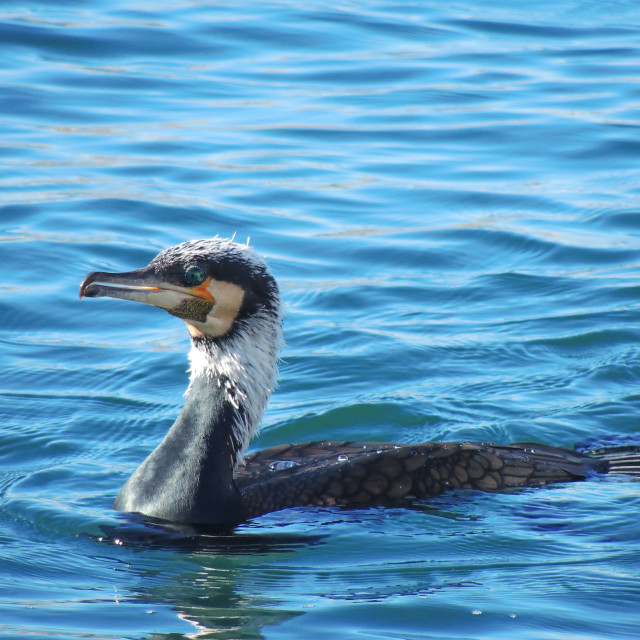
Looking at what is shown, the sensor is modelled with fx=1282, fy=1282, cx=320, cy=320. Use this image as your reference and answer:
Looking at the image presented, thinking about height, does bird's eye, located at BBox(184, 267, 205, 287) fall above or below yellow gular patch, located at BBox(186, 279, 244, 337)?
above

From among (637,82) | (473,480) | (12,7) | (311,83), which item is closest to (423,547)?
(473,480)

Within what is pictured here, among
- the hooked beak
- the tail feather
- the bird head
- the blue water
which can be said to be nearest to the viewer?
the blue water

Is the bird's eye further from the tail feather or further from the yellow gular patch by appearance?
the tail feather

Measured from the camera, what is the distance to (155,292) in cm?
590

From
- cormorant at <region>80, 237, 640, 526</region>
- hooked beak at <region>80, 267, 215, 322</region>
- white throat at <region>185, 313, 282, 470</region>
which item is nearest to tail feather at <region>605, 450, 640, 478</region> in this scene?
cormorant at <region>80, 237, 640, 526</region>

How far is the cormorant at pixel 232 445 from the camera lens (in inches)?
235

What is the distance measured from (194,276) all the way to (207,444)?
813mm

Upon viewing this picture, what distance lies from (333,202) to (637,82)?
6.04 meters

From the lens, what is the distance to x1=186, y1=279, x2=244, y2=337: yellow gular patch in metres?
5.95

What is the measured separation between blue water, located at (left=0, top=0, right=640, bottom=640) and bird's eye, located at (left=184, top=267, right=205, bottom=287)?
1.19 metres

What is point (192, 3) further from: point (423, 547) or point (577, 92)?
point (423, 547)

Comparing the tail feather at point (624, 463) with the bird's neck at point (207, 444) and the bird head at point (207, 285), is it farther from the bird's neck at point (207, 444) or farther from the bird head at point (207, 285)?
the bird head at point (207, 285)

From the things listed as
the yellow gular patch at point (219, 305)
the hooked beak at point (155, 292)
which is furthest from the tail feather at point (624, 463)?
the hooked beak at point (155, 292)

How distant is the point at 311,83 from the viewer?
1602 cm
